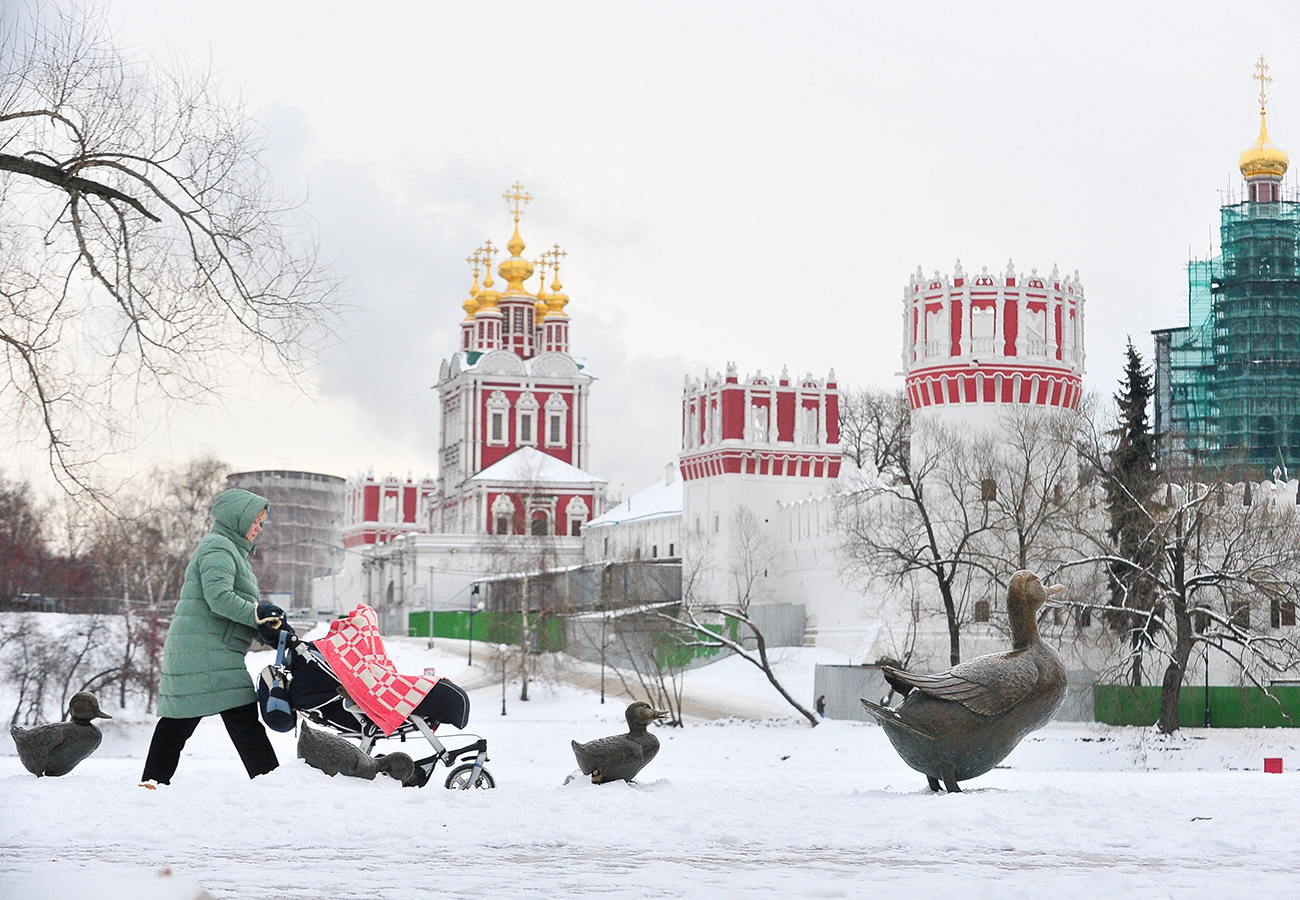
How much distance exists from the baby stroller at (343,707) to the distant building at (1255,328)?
57069 millimetres

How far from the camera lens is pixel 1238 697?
36281 mm

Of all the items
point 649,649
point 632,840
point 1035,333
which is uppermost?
point 1035,333

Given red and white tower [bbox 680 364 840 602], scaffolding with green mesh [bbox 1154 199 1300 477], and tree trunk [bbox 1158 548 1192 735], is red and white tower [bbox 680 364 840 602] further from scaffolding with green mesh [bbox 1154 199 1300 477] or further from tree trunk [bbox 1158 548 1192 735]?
tree trunk [bbox 1158 548 1192 735]

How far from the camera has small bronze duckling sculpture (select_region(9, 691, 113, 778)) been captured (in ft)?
37.4

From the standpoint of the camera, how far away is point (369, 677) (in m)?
11.0

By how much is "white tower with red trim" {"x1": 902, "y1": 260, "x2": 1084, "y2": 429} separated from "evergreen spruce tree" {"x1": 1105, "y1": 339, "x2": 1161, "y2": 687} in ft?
7.60

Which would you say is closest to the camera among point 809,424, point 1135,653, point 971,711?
point 971,711

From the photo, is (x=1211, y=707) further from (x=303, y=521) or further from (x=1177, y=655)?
(x=303, y=521)

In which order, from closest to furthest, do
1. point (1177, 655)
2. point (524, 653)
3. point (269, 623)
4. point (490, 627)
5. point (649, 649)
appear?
1. point (269, 623)
2. point (1177, 655)
3. point (649, 649)
4. point (524, 653)
5. point (490, 627)

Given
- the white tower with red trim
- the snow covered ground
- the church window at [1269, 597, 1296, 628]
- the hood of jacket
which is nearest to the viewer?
the snow covered ground

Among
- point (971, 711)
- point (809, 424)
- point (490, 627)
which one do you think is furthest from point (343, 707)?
point (490, 627)

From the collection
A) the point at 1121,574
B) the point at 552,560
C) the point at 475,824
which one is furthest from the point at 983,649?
the point at 475,824

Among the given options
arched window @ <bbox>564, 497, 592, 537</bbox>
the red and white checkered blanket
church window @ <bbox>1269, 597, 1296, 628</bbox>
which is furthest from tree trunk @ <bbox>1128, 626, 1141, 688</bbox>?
arched window @ <bbox>564, 497, 592, 537</bbox>

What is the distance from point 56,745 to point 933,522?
112 feet
